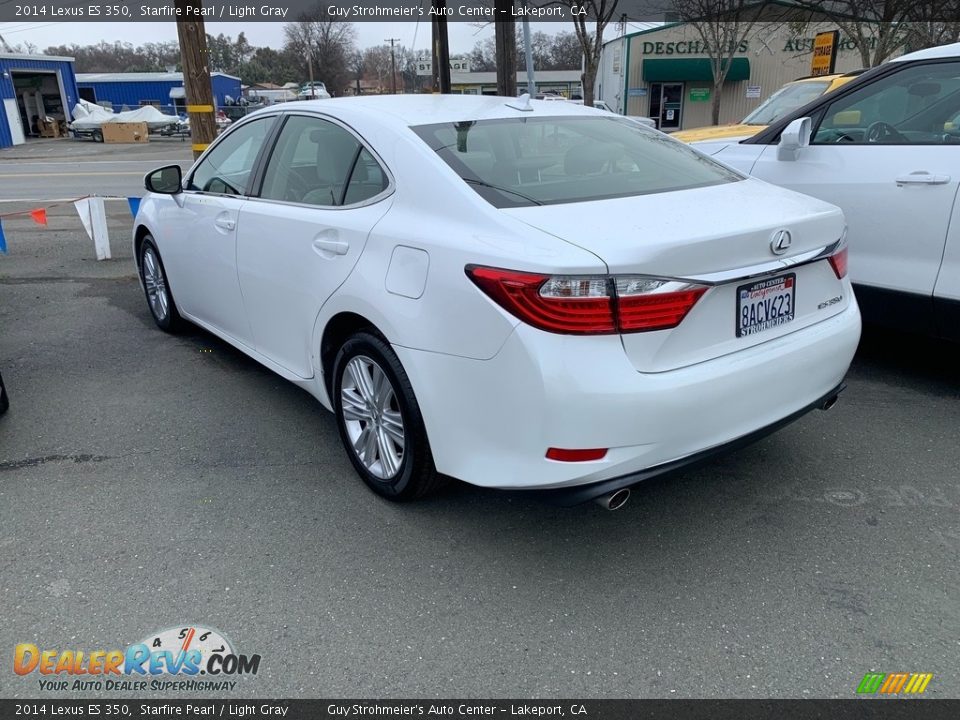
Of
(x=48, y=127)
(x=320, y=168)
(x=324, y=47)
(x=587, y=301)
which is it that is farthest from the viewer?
(x=324, y=47)

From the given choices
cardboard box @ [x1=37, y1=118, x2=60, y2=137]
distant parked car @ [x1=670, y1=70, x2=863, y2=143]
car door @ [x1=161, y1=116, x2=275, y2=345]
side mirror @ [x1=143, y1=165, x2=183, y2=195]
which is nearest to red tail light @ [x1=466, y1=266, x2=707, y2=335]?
car door @ [x1=161, y1=116, x2=275, y2=345]

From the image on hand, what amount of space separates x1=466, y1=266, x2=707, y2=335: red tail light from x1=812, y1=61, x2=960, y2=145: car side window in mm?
2648

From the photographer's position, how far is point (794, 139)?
444 centimetres

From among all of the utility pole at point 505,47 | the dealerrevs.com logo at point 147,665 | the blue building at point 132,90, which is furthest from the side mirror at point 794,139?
the blue building at point 132,90

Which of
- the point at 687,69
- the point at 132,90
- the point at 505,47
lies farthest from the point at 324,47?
the point at 505,47

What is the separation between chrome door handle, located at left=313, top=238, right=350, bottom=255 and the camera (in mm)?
3129

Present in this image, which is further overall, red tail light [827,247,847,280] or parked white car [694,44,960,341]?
parked white car [694,44,960,341]

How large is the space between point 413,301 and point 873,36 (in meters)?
17.3

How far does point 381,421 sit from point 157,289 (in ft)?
10.5

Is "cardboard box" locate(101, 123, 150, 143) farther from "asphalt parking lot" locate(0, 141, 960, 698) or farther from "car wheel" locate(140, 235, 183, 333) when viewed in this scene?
"asphalt parking lot" locate(0, 141, 960, 698)

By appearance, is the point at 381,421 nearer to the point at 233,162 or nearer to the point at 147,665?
the point at 147,665

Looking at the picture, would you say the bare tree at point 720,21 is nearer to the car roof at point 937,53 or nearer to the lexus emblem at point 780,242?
the car roof at point 937,53

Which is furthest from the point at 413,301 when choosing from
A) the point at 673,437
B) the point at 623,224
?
the point at 673,437
